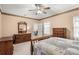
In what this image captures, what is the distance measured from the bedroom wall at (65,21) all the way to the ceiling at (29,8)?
0.28ft

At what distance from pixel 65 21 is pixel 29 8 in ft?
2.17

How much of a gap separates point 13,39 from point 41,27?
0.53 meters

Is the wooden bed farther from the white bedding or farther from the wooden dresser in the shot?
the wooden dresser

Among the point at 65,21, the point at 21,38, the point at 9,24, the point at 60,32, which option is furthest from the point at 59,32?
the point at 9,24

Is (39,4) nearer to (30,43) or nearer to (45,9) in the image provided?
(45,9)

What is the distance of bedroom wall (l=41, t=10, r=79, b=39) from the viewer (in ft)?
5.76

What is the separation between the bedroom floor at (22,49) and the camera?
1.73m

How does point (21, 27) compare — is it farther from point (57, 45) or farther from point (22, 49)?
point (57, 45)


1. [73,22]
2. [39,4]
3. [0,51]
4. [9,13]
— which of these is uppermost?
[39,4]

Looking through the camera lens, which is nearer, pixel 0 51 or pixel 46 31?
pixel 0 51

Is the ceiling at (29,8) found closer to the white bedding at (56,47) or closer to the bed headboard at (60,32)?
the bed headboard at (60,32)

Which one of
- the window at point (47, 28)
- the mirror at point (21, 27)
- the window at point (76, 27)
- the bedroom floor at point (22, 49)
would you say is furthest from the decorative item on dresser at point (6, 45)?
the window at point (76, 27)
